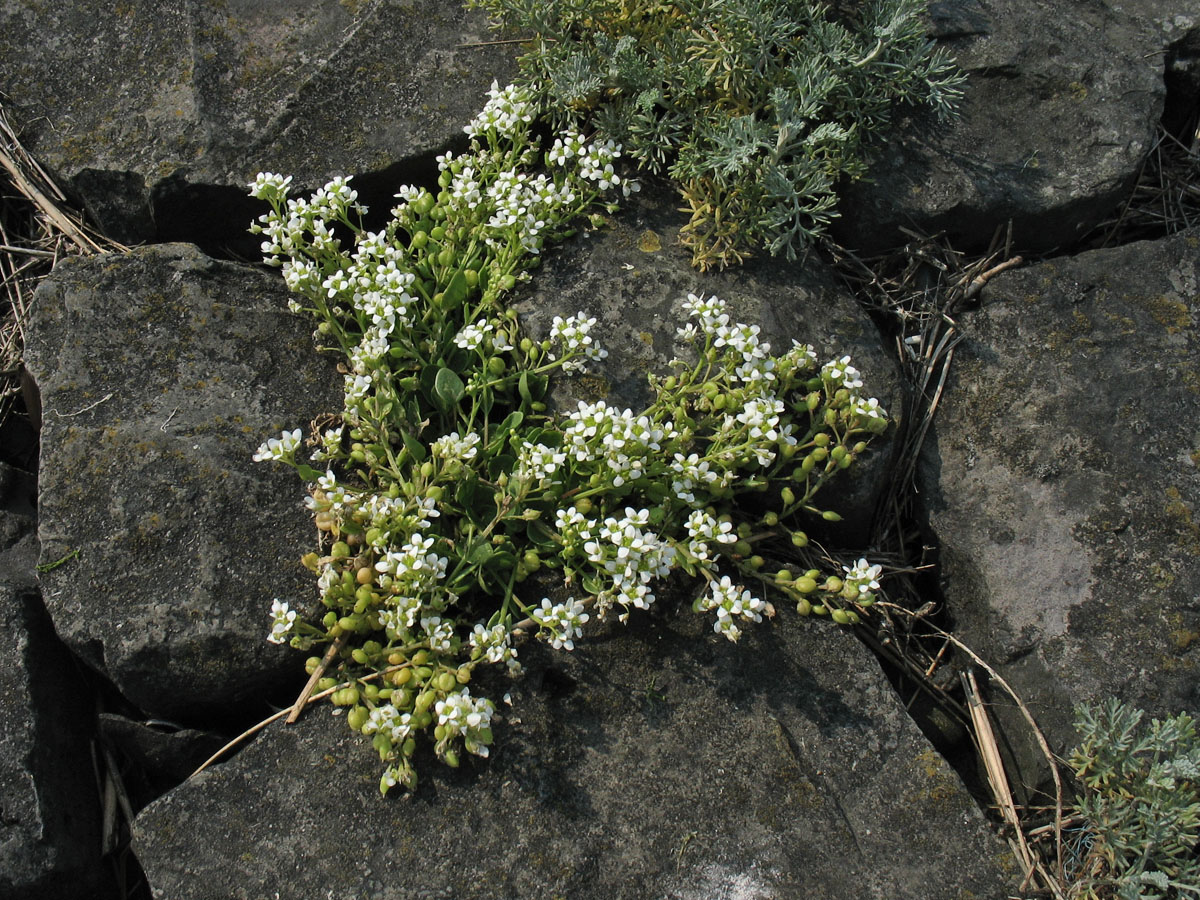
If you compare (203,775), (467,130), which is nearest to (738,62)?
(467,130)

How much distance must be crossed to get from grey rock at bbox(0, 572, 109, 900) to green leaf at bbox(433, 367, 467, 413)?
5.22 feet

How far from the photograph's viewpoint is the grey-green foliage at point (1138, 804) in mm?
3010

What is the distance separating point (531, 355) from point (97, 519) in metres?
1.63

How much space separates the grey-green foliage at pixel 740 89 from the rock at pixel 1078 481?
908 mm

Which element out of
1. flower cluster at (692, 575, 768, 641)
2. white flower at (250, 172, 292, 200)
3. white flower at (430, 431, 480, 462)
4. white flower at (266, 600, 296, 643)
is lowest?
flower cluster at (692, 575, 768, 641)

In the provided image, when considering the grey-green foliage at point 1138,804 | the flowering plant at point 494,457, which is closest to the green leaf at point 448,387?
the flowering plant at point 494,457

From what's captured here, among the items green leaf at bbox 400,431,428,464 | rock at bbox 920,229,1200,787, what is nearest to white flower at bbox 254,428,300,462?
green leaf at bbox 400,431,428,464

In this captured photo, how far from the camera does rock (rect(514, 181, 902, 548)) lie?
3689 millimetres

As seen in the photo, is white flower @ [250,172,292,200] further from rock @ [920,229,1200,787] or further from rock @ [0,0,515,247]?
rock @ [920,229,1200,787]

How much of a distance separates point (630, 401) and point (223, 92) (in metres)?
2.28

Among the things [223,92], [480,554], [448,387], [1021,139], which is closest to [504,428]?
[448,387]

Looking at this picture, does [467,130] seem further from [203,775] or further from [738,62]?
[203,775]

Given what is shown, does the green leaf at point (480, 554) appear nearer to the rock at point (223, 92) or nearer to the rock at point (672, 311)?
the rock at point (672, 311)

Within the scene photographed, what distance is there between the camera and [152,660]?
10.3 feet
